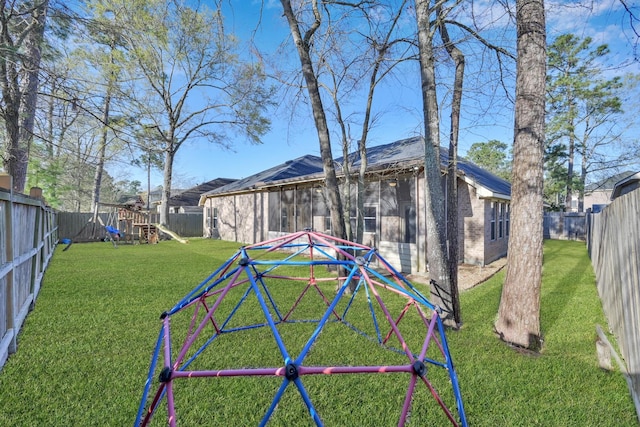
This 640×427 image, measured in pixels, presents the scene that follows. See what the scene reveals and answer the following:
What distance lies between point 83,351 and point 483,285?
7.37 m

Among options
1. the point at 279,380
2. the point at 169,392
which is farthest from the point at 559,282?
the point at 169,392

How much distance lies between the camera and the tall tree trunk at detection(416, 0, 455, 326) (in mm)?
4484

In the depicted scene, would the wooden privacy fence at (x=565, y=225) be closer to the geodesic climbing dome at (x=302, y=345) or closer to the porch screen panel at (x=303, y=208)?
the porch screen panel at (x=303, y=208)

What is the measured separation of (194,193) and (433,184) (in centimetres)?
2648

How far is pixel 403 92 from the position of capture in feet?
24.1

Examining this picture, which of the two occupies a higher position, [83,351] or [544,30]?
[544,30]

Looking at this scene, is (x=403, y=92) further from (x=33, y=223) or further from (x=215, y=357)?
(x=33, y=223)

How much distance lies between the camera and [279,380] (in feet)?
9.95

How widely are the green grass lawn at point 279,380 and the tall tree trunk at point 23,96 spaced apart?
3327mm

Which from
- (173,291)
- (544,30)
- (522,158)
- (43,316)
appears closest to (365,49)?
(544,30)

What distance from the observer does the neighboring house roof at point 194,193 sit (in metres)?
26.7

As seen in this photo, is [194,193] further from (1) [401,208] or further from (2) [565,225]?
(2) [565,225]

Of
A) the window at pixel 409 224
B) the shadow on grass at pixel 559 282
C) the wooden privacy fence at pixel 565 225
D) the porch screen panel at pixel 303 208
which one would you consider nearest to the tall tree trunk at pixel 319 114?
the window at pixel 409 224

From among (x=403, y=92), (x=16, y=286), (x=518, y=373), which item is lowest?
(x=518, y=373)
